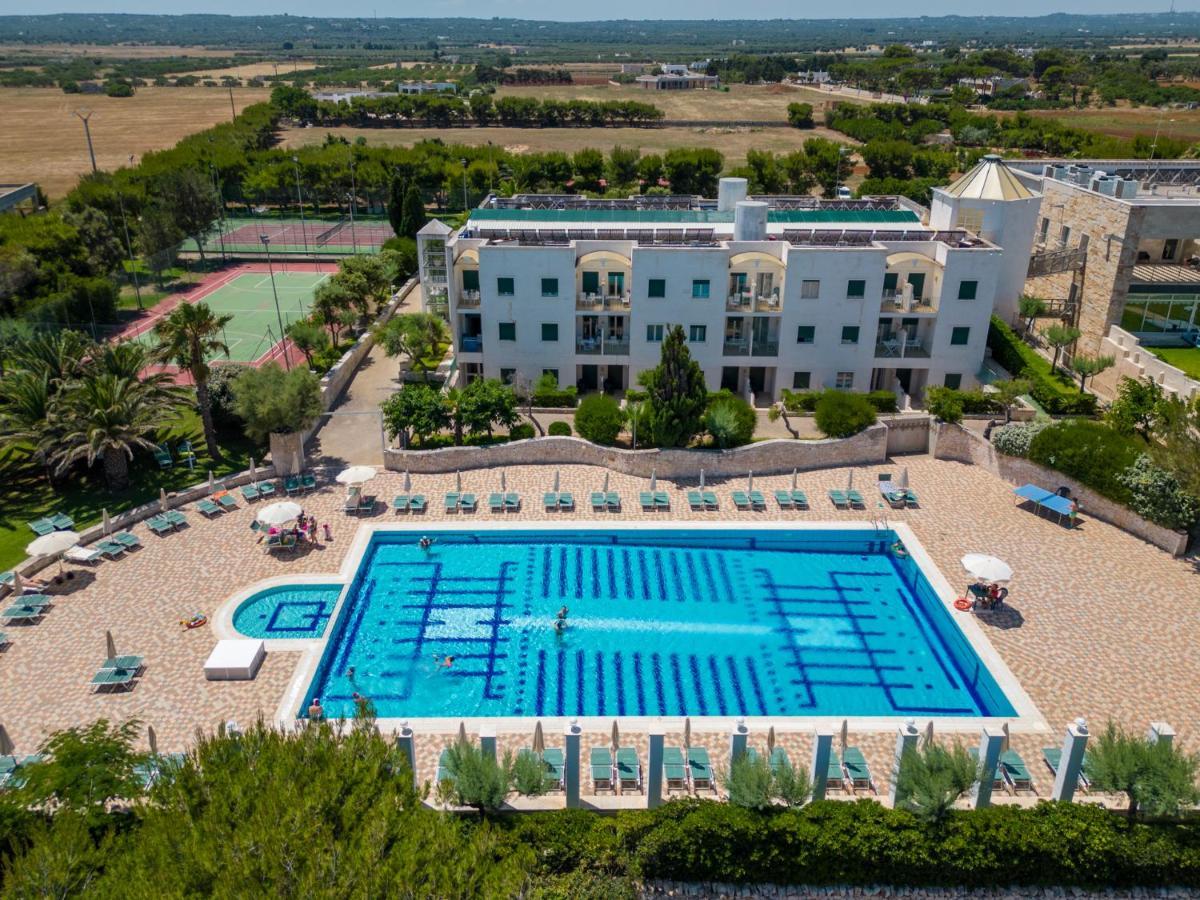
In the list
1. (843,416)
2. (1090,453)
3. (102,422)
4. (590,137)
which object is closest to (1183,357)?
(1090,453)

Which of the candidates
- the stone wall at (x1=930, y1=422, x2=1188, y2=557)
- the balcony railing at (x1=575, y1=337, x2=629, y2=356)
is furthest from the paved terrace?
the balcony railing at (x1=575, y1=337, x2=629, y2=356)

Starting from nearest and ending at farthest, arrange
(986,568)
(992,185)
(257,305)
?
(986,568)
(992,185)
(257,305)

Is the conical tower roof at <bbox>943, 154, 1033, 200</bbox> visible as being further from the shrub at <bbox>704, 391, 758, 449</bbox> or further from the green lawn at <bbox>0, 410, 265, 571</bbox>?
the green lawn at <bbox>0, 410, 265, 571</bbox>

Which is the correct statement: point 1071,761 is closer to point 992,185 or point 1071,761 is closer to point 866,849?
point 866,849

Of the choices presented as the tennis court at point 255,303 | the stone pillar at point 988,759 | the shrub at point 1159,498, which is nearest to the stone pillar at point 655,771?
the stone pillar at point 988,759

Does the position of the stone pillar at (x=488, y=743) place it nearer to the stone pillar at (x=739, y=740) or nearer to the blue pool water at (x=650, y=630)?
the blue pool water at (x=650, y=630)
